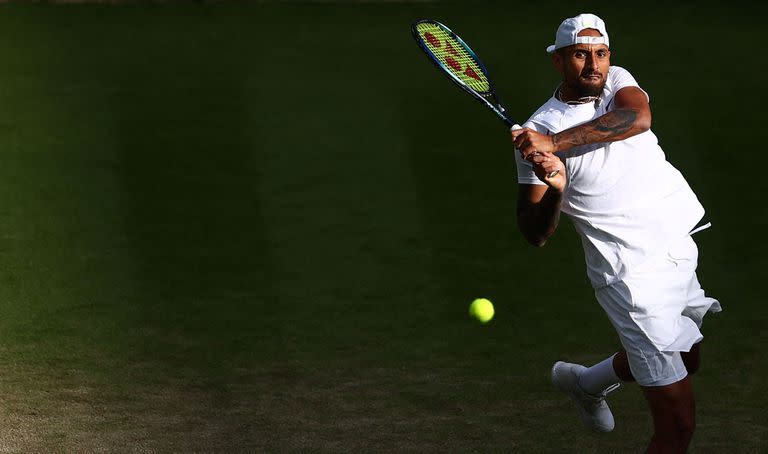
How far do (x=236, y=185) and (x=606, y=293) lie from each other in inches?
193

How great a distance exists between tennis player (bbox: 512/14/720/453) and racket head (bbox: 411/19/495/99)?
65 cm

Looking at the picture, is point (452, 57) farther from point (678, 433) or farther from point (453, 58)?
point (678, 433)

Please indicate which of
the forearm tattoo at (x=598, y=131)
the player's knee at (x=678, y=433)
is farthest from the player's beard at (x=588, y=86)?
the player's knee at (x=678, y=433)

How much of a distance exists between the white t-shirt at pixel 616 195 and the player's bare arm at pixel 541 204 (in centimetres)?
6

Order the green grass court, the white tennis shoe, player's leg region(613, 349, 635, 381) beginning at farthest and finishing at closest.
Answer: the green grass court → the white tennis shoe → player's leg region(613, 349, 635, 381)

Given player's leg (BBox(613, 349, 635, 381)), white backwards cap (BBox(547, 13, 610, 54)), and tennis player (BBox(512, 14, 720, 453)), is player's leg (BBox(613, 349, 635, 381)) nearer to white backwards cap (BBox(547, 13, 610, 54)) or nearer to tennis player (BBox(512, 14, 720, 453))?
tennis player (BBox(512, 14, 720, 453))

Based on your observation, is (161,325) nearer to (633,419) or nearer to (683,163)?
(633,419)

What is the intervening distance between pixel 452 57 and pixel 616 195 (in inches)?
Result: 46.8

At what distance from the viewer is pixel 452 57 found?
6.16 meters

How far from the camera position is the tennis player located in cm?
531

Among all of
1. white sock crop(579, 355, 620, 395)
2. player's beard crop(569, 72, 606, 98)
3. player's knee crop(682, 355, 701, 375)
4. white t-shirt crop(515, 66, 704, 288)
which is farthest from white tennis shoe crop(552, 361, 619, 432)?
player's beard crop(569, 72, 606, 98)

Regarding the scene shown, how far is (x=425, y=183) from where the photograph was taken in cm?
991

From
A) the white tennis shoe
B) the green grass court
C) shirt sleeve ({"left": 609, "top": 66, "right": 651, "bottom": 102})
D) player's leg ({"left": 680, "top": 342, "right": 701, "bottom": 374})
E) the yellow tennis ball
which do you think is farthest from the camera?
the yellow tennis ball

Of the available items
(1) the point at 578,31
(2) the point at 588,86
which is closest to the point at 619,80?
(2) the point at 588,86
